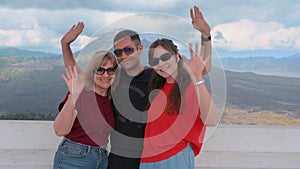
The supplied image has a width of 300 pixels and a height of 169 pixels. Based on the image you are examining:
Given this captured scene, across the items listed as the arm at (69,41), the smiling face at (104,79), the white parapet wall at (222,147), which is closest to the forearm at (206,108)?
the smiling face at (104,79)

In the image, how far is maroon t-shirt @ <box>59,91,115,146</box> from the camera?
144cm

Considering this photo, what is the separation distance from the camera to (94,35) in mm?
1597

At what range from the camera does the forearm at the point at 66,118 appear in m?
1.34

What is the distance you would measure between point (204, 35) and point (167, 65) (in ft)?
0.78

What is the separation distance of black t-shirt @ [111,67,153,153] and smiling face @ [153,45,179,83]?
17cm

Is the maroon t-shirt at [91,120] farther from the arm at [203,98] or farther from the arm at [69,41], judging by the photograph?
the arm at [203,98]

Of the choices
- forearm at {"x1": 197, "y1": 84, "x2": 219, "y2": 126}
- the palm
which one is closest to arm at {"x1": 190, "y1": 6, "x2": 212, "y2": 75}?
forearm at {"x1": 197, "y1": 84, "x2": 219, "y2": 126}

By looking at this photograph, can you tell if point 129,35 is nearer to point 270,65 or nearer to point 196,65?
point 196,65

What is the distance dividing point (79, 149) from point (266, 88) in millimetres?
2150

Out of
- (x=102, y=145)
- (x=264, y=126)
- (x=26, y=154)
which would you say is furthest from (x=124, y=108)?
(x=264, y=126)

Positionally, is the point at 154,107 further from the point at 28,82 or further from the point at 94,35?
the point at 28,82

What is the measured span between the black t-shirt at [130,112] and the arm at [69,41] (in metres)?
0.30

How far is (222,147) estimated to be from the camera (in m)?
2.45

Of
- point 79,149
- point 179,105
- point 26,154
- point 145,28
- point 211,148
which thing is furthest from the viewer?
point 211,148
